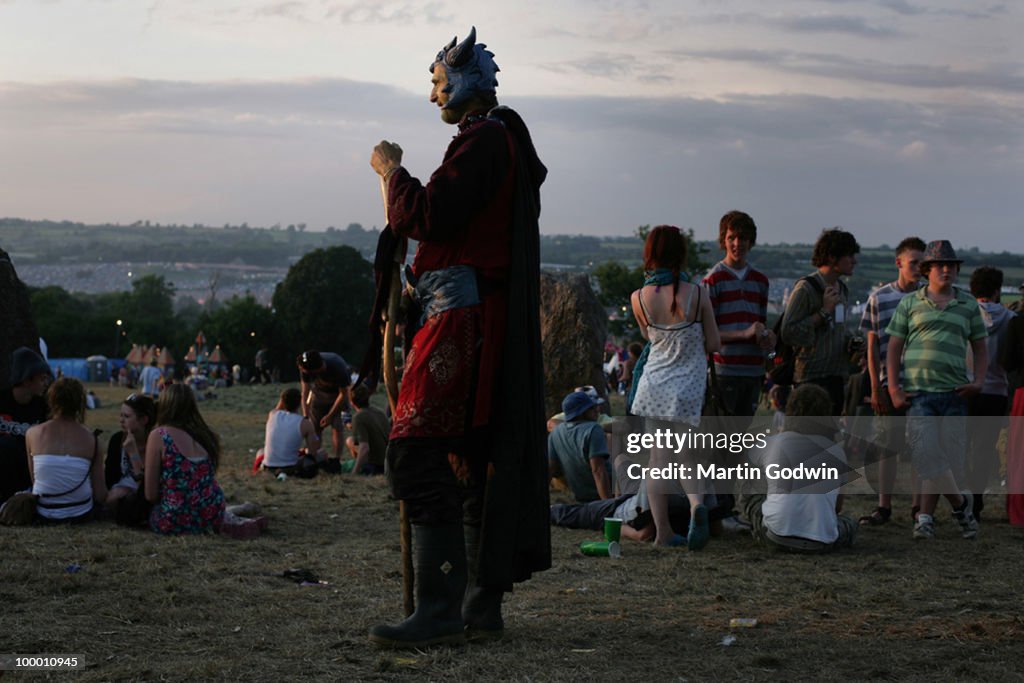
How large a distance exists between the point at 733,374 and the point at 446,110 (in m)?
4.16

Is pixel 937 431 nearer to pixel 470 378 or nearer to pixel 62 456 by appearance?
pixel 470 378

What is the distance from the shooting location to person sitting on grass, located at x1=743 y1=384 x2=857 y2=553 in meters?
7.63

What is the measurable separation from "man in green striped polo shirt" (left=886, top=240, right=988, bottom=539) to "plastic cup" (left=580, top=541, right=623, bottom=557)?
7.27ft

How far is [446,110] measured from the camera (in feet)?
16.5

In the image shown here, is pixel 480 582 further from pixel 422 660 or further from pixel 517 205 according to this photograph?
pixel 517 205

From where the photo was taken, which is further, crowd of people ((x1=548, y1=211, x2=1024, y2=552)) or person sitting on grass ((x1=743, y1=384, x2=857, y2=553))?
crowd of people ((x1=548, y1=211, x2=1024, y2=552))

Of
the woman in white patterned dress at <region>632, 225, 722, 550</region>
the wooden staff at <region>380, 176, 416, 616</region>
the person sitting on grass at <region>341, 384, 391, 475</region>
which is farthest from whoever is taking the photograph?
the person sitting on grass at <region>341, 384, 391, 475</region>

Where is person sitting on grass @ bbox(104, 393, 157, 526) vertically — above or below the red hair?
below

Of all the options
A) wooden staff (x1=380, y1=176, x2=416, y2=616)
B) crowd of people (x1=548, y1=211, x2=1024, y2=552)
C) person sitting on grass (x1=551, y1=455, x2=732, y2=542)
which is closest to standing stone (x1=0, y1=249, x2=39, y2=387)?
crowd of people (x1=548, y1=211, x2=1024, y2=552)

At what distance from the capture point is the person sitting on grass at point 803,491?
300 inches

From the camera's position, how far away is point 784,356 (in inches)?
352

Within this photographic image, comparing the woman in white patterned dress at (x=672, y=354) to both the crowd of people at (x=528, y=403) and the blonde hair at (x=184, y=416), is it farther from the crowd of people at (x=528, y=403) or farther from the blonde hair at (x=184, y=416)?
the blonde hair at (x=184, y=416)

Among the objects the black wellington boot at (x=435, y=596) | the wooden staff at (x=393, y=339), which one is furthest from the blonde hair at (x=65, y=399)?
the black wellington boot at (x=435, y=596)

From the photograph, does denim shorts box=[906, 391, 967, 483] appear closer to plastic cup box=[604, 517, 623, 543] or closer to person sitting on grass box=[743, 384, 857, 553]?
person sitting on grass box=[743, 384, 857, 553]
